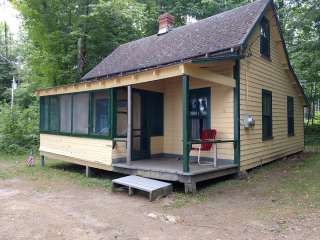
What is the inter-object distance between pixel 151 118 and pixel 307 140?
1188cm

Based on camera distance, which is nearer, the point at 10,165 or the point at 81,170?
the point at 81,170

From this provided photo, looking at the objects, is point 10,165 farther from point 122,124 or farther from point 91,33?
point 91,33

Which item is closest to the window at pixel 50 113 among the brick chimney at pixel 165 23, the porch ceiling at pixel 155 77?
the porch ceiling at pixel 155 77

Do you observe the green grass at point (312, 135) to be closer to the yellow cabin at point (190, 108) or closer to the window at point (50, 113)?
the yellow cabin at point (190, 108)

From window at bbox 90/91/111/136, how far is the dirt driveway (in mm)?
1985

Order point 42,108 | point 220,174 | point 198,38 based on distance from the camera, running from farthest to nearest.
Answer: point 42,108, point 198,38, point 220,174

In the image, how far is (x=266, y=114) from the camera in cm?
950

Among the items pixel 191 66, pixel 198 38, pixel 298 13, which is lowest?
pixel 191 66

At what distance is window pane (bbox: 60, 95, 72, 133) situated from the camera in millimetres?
9477

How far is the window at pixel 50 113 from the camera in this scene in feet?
32.9

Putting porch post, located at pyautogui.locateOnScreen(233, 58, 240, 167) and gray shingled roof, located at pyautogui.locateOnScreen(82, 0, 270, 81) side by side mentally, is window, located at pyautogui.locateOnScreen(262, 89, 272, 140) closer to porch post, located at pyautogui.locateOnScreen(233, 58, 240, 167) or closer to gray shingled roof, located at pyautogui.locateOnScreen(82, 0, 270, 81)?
porch post, located at pyautogui.locateOnScreen(233, 58, 240, 167)

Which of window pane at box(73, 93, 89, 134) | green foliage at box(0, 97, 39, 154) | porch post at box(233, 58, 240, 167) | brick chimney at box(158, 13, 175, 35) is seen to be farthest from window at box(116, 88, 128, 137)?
green foliage at box(0, 97, 39, 154)

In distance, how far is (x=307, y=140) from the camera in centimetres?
1716

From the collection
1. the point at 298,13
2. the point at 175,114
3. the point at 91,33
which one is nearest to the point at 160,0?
the point at 91,33
